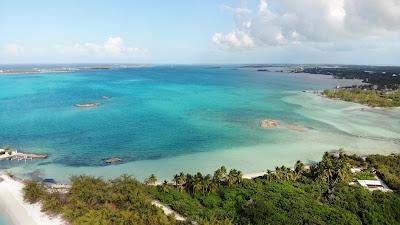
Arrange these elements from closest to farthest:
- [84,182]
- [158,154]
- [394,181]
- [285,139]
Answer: [84,182] → [394,181] → [158,154] → [285,139]

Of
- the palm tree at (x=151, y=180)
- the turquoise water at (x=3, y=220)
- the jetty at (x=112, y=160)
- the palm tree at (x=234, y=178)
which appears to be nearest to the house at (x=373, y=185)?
the palm tree at (x=234, y=178)

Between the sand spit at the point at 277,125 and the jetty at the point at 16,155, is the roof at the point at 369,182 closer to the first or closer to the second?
the sand spit at the point at 277,125

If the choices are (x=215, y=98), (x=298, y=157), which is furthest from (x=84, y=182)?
(x=215, y=98)

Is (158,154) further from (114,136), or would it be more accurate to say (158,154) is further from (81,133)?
(81,133)

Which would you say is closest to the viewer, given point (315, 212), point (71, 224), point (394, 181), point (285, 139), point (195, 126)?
point (71, 224)

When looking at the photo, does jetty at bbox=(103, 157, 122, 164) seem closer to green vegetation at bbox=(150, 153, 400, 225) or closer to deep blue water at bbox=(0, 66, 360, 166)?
deep blue water at bbox=(0, 66, 360, 166)

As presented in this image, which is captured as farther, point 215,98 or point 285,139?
point 215,98
